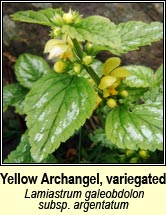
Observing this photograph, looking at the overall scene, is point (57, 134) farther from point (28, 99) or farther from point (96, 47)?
point (96, 47)

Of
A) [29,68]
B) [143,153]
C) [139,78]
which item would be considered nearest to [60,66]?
[139,78]

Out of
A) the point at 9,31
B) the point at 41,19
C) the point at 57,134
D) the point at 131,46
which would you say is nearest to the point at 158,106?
the point at 131,46

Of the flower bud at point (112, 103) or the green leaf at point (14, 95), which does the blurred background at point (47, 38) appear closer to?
the green leaf at point (14, 95)

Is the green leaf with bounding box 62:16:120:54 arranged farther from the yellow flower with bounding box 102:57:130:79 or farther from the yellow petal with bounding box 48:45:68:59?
the yellow flower with bounding box 102:57:130:79

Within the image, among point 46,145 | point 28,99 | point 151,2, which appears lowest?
point 46,145

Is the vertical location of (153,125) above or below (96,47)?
below

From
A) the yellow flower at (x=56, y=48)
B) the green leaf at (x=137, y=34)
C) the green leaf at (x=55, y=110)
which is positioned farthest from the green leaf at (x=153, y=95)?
the yellow flower at (x=56, y=48)

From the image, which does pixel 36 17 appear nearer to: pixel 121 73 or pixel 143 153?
pixel 121 73

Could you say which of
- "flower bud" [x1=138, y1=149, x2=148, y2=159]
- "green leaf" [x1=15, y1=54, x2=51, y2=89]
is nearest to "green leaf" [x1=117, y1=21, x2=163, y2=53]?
"flower bud" [x1=138, y1=149, x2=148, y2=159]
